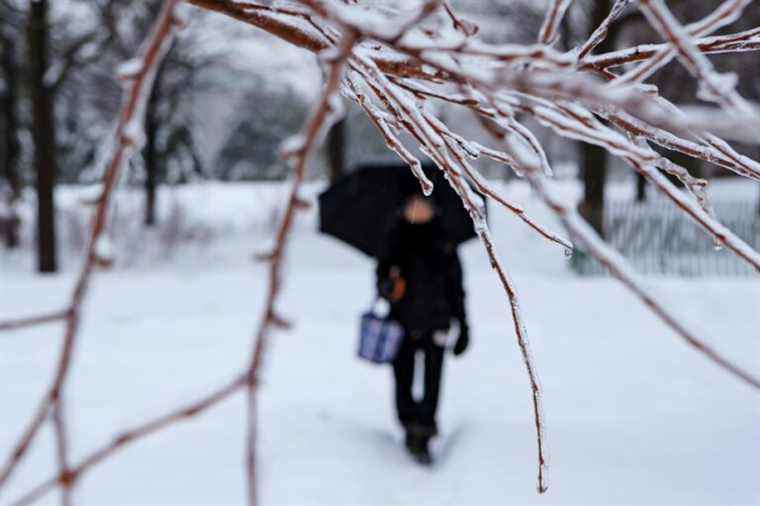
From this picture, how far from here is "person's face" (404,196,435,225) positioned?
349 cm

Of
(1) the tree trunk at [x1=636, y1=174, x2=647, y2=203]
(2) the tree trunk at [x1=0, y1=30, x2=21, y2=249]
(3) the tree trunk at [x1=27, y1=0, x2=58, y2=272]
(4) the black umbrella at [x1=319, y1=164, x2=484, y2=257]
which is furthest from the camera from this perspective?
(1) the tree trunk at [x1=636, y1=174, x2=647, y2=203]

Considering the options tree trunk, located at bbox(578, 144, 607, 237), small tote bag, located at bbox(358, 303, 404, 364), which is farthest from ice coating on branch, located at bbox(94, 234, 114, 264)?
tree trunk, located at bbox(578, 144, 607, 237)

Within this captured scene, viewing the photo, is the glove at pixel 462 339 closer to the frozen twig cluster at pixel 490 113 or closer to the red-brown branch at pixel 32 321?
the frozen twig cluster at pixel 490 113

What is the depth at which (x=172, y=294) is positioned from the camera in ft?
22.8

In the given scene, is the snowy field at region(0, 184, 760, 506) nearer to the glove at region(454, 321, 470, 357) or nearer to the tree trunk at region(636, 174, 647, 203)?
the glove at region(454, 321, 470, 357)

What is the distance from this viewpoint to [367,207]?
4477mm

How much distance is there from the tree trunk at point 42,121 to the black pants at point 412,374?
19.7ft

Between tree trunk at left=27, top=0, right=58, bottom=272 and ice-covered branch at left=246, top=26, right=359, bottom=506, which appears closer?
ice-covered branch at left=246, top=26, right=359, bottom=506

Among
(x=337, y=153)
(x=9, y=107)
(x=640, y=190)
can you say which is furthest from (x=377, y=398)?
(x=640, y=190)

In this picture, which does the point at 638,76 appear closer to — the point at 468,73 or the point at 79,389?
the point at 468,73

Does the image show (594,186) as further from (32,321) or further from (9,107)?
(9,107)

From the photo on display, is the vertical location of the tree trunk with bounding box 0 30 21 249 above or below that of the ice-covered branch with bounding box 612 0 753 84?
below

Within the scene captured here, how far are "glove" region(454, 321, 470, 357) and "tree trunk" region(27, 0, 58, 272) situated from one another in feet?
20.2

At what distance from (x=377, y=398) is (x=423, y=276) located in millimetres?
1111
